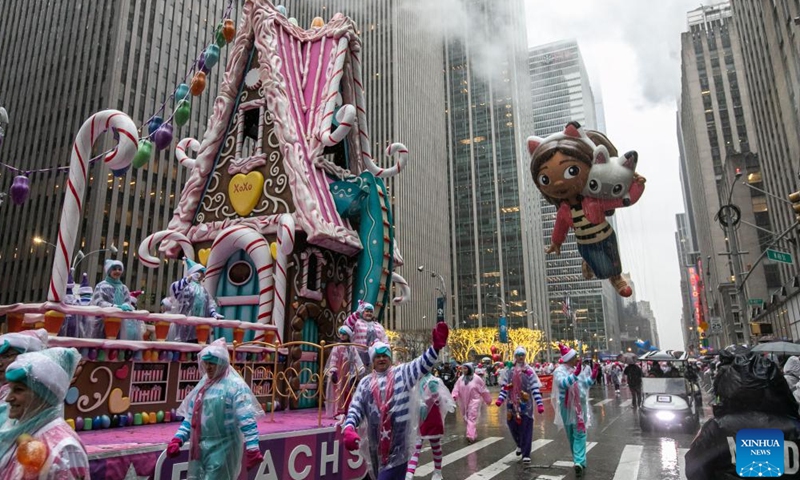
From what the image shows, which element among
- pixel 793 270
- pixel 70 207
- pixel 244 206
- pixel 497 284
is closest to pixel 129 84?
pixel 244 206

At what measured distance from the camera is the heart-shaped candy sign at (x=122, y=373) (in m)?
7.07

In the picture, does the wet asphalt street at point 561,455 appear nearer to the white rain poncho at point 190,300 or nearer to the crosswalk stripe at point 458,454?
the crosswalk stripe at point 458,454

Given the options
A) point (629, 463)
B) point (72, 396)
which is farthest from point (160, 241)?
point (629, 463)

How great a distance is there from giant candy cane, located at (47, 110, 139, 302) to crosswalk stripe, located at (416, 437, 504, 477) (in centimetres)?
632

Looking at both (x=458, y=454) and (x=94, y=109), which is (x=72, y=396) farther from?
(x=94, y=109)

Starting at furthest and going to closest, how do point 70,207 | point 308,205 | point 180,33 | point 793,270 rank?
point 180,33, point 793,270, point 308,205, point 70,207

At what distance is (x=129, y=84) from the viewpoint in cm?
5738

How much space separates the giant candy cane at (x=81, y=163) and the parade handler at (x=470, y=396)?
29.0ft

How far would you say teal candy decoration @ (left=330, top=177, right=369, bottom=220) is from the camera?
41.2 feet

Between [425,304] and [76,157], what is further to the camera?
[425,304]

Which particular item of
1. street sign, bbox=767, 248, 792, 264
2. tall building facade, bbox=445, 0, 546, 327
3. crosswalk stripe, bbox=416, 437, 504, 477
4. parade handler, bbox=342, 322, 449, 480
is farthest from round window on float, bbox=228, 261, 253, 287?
tall building facade, bbox=445, 0, 546, 327

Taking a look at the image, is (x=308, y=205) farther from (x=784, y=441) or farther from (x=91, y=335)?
(x=784, y=441)

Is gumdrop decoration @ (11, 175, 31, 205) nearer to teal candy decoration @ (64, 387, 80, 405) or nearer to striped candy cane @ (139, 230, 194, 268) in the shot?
striped candy cane @ (139, 230, 194, 268)

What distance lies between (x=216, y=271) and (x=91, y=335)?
435cm
